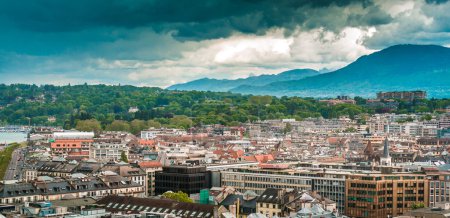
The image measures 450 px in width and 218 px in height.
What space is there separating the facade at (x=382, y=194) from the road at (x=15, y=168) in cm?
4334

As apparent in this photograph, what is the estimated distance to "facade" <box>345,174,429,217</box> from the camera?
79000 mm

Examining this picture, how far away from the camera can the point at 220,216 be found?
59375mm

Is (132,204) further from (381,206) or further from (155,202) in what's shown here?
(381,206)

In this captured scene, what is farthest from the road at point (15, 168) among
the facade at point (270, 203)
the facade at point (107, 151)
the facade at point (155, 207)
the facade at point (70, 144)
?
the facade at point (270, 203)

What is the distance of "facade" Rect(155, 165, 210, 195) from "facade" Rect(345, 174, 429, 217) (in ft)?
57.0

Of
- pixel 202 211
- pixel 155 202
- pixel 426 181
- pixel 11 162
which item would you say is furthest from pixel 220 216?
pixel 11 162

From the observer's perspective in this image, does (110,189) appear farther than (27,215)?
Yes

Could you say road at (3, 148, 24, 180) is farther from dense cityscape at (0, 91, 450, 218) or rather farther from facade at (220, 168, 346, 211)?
facade at (220, 168, 346, 211)

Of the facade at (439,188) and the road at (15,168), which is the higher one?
the facade at (439,188)

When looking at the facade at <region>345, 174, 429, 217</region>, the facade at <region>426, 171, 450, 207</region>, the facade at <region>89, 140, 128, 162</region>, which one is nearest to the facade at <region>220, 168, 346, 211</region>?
the facade at <region>345, 174, 429, 217</region>

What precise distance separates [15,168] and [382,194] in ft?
208

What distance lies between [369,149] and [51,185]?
78.1 m

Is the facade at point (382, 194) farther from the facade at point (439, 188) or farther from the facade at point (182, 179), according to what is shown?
the facade at point (182, 179)

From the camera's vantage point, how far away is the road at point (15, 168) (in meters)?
107
